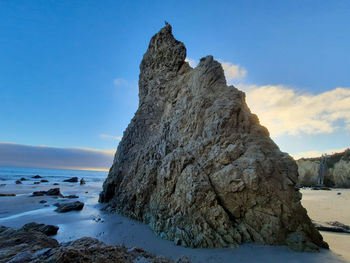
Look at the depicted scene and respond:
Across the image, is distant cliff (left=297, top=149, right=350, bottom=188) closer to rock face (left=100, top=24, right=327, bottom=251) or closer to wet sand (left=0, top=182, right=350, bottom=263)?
wet sand (left=0, top=182, right=350, bottom=263)

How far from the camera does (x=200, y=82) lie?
1188 cm

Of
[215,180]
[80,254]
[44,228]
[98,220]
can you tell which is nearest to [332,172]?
[215,180]

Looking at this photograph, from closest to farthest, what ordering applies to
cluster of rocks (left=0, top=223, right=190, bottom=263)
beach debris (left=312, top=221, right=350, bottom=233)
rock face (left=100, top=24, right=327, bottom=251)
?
1. cluster of rocks (left=0, top=223, right=190, bottom=263)
2. rock face (left=100, top=24, right=327, bottom=251)
3. beach debris (left=312, top=221, right=350, bottom=233)

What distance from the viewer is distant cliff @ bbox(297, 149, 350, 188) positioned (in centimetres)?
3853

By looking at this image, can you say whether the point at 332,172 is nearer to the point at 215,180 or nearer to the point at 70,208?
the point at 215,180

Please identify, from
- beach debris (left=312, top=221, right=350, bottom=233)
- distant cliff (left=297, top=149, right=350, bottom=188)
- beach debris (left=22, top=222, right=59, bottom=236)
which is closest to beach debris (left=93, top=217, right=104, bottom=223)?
beach debris (left=22, top=222, right=59, bottom=236)

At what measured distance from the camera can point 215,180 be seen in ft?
24.8

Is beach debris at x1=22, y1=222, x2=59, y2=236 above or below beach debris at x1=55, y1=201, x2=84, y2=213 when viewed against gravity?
above

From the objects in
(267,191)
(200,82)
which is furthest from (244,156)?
(200,82)

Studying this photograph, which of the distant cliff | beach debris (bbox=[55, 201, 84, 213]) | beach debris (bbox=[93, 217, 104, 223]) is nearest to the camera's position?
beach debris (bbox=[93, 217, 104, 223])

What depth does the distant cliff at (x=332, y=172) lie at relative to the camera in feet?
126

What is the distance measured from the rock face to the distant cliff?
38.5 m

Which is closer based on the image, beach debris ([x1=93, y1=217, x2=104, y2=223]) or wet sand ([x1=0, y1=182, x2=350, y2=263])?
wet sand ([x1=0, y1=182, x2=350, y2=263])

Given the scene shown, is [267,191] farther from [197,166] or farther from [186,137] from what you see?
[186,137]
